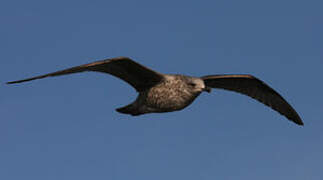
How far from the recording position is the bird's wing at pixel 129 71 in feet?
35.6

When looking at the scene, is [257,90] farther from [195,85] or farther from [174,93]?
[174,93]

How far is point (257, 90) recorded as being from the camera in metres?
14.4

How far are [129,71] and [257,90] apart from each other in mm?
4328

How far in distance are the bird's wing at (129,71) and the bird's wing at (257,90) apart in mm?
2012

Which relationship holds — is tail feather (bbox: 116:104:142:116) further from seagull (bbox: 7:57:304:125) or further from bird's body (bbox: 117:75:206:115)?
bird's body (bbox: 117:75:206:115)

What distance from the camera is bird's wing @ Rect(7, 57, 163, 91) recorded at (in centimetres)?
1084

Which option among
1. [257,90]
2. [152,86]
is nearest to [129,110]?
[152,86]

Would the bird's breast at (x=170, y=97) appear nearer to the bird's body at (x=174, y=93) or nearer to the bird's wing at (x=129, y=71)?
the bird's body at (x=174, y=93)

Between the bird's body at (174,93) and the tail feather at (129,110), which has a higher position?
the bird's body at (174,93)

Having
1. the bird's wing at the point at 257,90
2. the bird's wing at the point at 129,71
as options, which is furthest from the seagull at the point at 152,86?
the bird's wing at the point at 257,90

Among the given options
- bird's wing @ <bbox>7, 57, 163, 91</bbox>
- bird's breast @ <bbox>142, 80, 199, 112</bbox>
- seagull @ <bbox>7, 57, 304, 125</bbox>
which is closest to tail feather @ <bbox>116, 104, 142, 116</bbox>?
seagull @ <bbox>7, 57, 304, 125</bbox>

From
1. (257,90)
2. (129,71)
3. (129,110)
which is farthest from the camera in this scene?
(257,90)

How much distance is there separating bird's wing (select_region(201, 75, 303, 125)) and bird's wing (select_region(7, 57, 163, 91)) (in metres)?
2.01

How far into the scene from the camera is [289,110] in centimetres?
1475
